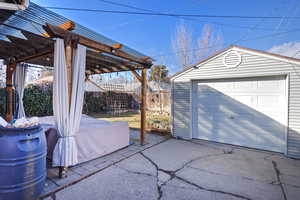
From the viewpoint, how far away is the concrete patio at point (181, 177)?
2131 mm

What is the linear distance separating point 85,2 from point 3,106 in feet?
17.9

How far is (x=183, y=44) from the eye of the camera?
11.2 meters

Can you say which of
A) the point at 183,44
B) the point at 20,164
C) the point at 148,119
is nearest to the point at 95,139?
the point at 20,164

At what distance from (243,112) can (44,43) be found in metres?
5.21

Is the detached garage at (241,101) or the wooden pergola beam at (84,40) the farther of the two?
the detached garage at (241,101)

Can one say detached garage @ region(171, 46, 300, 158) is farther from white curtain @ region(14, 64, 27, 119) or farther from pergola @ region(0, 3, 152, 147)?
white curtain @ region(14, 64, 27, 119)

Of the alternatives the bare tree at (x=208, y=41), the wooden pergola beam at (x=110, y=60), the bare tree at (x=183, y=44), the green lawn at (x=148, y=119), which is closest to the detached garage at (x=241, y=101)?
the green lawn at (x=148, y=119)

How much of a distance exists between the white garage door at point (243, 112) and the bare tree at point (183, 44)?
7.19 m

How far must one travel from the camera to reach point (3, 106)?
6.14 meters

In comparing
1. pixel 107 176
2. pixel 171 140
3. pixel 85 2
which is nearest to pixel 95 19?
pixel 85 2

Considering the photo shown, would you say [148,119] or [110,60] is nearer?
[110,60]

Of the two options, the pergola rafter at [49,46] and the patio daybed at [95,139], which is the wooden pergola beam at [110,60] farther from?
the patio daybed at [95,139]

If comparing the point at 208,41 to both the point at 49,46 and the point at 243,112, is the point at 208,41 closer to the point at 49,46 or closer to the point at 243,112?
the point at 243,112

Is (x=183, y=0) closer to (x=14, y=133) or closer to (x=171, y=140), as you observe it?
(x=171, y=140)
